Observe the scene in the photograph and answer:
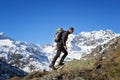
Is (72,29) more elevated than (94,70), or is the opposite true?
(72,29)

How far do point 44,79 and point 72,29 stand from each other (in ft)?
16.5

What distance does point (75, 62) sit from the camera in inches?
842

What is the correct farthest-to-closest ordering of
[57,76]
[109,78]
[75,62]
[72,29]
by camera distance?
[75,62] → [72,29] → [57,76] → [109,78]

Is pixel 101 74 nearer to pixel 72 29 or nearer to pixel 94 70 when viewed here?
pixel 94 70

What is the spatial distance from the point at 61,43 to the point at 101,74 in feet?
18.1

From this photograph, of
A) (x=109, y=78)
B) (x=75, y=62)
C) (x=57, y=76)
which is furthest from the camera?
(x=75, y=62)

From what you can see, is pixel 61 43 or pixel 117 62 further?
pixel 61 43

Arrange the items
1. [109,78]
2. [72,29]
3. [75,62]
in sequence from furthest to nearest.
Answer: [75,62] < [72,29] < [109,78]

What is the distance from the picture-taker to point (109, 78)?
45.5ft

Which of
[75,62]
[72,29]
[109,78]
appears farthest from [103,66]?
[75,62]

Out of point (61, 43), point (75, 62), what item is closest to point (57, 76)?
point (61, 43)

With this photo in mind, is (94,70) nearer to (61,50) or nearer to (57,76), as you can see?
(57,76)

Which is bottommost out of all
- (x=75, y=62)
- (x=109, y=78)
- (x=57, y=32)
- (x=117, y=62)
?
(x=109, y=78)

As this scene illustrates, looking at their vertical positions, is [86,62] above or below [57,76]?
above
